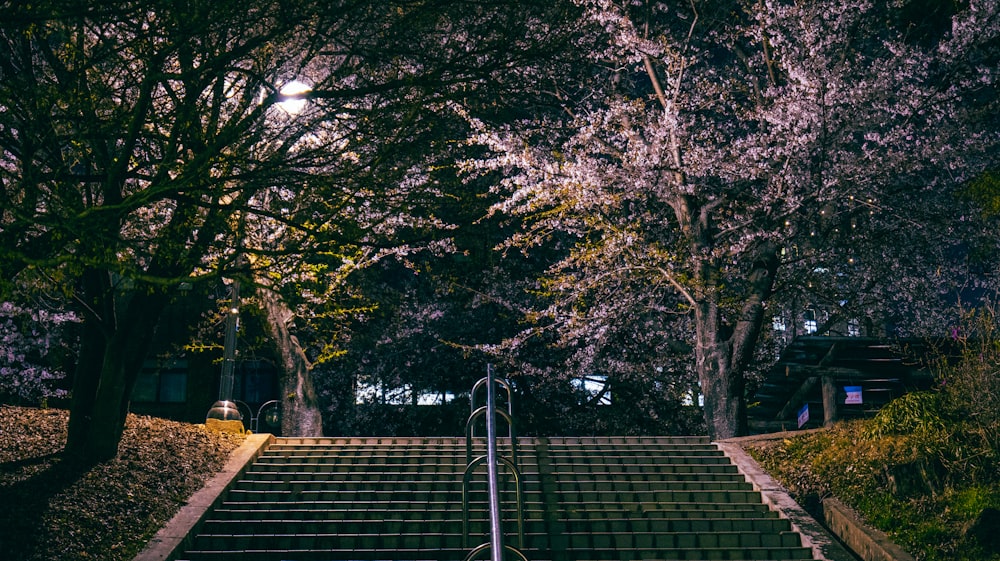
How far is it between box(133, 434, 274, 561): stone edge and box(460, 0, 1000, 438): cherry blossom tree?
20.6 feet

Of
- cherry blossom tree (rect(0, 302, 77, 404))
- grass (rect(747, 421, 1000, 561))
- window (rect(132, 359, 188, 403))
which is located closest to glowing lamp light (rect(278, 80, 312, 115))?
grass (rect(747, 421, 1000, 561))

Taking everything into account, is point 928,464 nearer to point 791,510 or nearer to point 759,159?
point 791,510

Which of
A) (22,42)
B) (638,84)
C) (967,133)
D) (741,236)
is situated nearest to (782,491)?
(741,236)

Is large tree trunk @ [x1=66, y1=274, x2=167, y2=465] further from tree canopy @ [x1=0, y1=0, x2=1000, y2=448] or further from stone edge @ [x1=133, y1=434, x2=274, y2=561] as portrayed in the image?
stone edge @ [x1=133, y1=434, x2=274, y2=561]

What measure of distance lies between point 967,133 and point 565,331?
833 centimetres

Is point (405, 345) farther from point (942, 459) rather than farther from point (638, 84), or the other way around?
point (942, 459)

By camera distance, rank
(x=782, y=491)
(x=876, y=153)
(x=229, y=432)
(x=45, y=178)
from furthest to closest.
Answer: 1. (x=876, y=153)
2. (x=229, y=432)
3. (x=782, y=491)
4. (x=45, y=178)

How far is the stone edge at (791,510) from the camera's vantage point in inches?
389

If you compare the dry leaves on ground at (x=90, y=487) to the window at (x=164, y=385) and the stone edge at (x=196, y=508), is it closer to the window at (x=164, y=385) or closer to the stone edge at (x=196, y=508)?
the stone edge at (x=196, y=508)

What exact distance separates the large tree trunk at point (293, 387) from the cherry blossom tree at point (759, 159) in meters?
4.38

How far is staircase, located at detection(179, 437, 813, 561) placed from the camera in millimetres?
9984

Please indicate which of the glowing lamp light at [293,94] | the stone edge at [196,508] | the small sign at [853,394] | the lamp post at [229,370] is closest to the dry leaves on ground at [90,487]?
the stone edge at [196,508]

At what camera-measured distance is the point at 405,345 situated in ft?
69.6

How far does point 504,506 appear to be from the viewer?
10.9 metres
